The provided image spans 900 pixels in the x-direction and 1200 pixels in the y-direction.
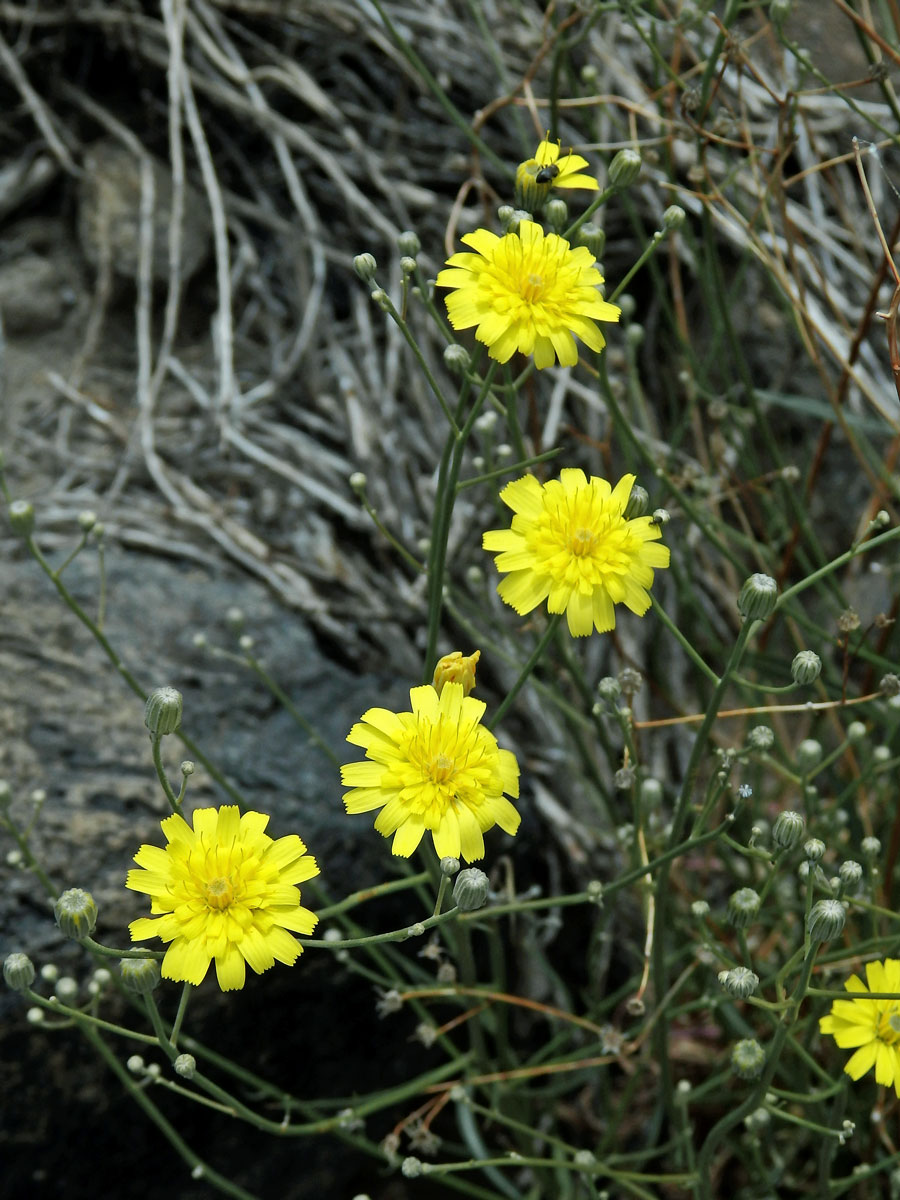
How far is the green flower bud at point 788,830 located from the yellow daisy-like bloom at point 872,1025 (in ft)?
1.04

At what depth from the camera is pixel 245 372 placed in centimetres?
263

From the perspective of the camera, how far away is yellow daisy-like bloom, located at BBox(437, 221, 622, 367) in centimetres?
127

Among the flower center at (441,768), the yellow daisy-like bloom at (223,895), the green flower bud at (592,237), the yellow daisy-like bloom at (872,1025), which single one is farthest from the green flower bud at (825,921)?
the green flower bud at (592,237)

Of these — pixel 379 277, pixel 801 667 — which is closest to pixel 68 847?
pixel 801 667

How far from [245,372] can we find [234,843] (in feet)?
5.38

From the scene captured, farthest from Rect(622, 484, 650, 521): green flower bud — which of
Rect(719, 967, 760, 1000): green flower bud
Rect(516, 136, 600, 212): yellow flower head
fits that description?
Rect(719, 967, 760, 1000): green flower bud

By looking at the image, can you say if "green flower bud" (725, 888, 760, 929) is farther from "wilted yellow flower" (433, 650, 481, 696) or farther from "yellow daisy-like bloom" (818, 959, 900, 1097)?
"wilted yellow flower" (433, 650, 481, 696)

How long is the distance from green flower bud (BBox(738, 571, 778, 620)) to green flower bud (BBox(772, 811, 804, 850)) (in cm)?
22

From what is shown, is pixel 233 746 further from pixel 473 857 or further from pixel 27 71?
pixel 27 71

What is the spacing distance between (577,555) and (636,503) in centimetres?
9

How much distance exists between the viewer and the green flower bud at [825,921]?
1.14m

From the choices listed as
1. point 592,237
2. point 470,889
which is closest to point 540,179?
point 592,237

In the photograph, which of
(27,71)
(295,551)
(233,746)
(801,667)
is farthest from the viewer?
(27,71)

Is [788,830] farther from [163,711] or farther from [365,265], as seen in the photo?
[365,265]
